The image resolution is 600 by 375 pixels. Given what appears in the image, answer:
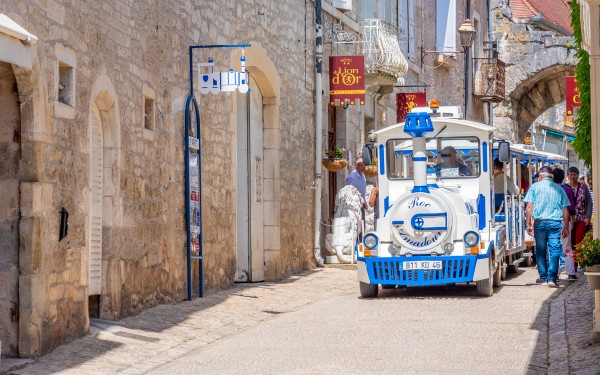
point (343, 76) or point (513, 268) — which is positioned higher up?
point (343, 76)

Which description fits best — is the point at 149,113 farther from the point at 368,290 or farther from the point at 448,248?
the point at 448,248

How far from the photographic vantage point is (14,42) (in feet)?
27.5

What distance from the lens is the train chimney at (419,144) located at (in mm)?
13828

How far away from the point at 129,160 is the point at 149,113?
3.28 ft

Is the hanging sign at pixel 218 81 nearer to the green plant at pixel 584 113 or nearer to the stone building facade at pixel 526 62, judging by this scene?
the green plant at pixel 584 113

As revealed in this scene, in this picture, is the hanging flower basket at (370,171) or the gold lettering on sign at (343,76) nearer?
the gold lettering on sign at (343,76)

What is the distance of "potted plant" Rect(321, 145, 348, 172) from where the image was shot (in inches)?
797

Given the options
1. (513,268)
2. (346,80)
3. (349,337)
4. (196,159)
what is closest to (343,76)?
(346,80)

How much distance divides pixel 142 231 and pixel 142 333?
69.5 inches

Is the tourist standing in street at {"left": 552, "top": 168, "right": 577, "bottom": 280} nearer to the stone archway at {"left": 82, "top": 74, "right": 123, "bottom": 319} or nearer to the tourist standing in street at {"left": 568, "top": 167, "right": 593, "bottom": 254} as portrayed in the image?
the tourist standing in street at {"left": 568, "top": 167, "right": 593, "bottom": 254}

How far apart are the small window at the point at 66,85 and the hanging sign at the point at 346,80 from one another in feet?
35.4

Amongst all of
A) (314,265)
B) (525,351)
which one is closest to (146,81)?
(525,351)

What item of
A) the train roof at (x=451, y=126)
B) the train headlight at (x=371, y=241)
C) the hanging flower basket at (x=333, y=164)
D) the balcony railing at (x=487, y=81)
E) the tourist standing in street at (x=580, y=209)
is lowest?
the train headlight at (x=371, y=241)

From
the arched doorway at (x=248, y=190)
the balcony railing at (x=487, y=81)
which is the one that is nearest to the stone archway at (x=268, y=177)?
the arched doorway at (x=248, y=190)
